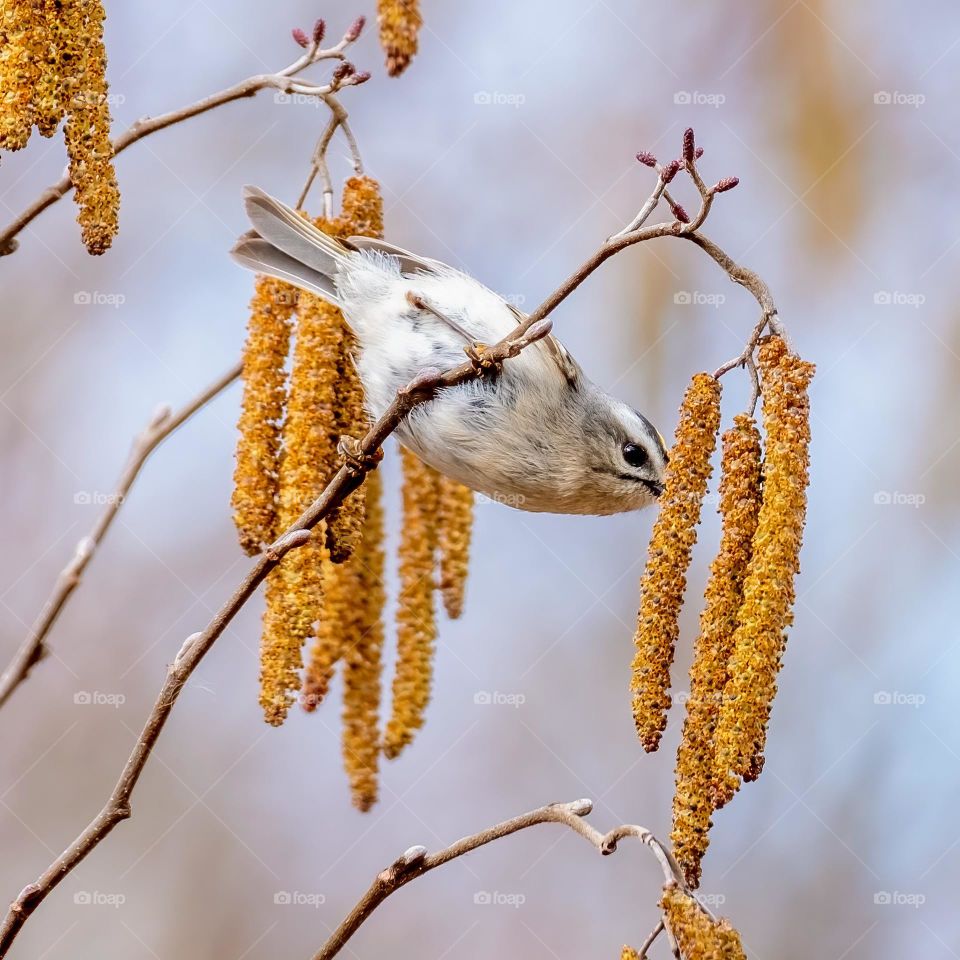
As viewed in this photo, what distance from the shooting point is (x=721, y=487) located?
153cm

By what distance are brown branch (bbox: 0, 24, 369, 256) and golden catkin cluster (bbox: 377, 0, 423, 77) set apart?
0.30 metres

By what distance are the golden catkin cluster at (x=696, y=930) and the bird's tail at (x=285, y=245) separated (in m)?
1.50

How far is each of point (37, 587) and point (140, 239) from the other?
137cm

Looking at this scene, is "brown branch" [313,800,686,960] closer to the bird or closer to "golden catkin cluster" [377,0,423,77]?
"golden catkin cluster" [377,0,423,77]

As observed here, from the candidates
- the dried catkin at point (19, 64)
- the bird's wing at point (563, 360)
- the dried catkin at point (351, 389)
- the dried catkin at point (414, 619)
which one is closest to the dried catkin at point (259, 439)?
the dried catkin at point (351, 389)

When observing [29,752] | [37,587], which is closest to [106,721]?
[29,752]

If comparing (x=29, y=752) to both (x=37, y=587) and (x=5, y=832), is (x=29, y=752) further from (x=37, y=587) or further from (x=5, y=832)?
(x=37, y=587)

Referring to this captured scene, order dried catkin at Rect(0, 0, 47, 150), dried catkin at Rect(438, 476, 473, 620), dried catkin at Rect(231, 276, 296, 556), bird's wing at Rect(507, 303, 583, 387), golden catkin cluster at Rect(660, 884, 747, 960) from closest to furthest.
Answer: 1. golden catkin cluster at Rect(660, 884, 747, 960)
2. dried catkin at Rect(0, 0, 47, 150)
3. dried catkin at Rect(231, 276, 296, 556)
4. dried catkin at Rect(438, 476, 473, 620)
5. bird's wing at Rect(507, 303, 583, 387)

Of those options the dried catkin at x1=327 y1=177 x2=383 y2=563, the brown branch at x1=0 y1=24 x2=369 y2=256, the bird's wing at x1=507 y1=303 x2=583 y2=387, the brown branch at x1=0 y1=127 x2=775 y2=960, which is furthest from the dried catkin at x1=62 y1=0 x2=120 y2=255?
the bird's wing at x1=507 y1=303 x2=583 y2=387

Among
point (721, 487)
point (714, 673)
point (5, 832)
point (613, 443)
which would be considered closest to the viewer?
point (714, 673)

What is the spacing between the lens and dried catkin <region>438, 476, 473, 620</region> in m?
2.14

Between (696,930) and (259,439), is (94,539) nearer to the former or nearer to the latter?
(259,439)

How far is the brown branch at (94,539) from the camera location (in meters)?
1.86

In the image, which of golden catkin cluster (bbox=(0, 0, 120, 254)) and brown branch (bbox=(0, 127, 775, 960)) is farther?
brown branch (bbox=(0, 127, 775, 960))
